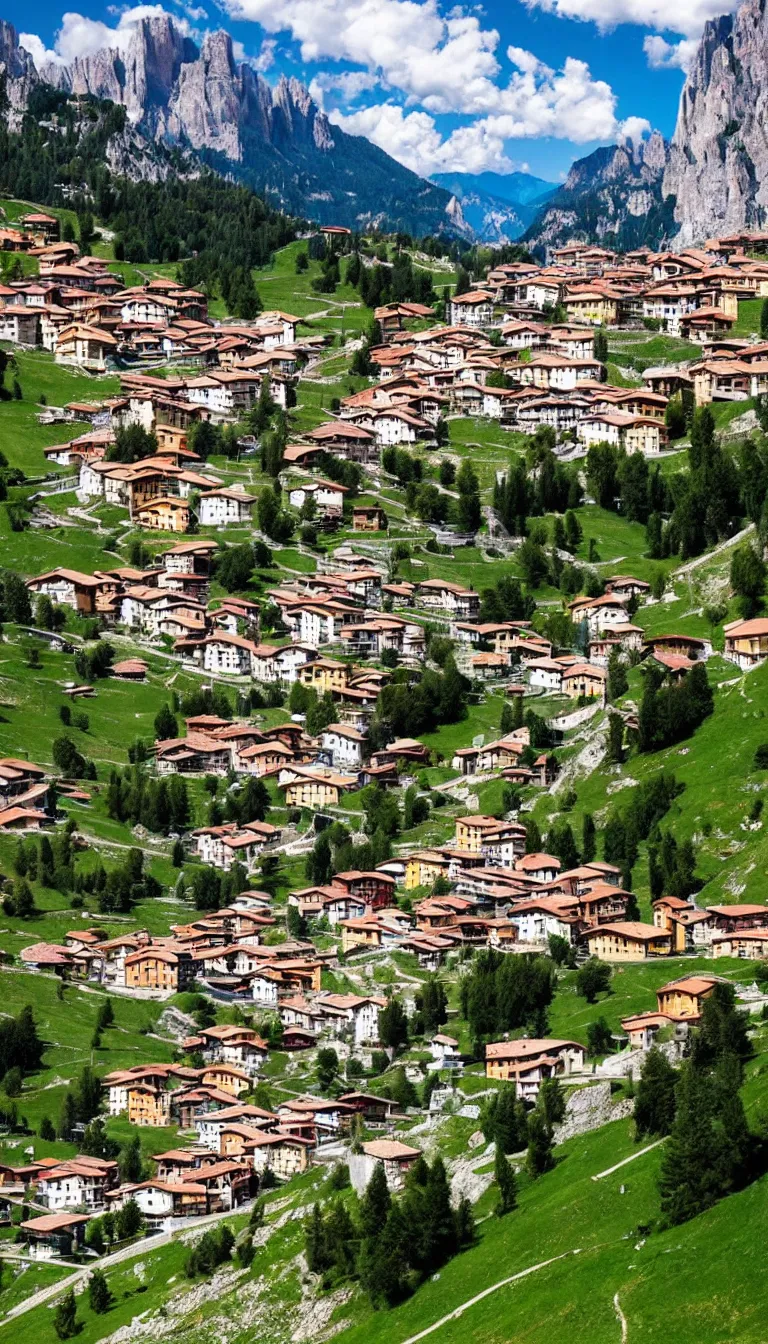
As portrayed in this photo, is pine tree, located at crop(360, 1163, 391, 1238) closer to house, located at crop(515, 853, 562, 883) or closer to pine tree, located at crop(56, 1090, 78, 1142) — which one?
pine tree, located at crop(56, 1090, 78, 1142)

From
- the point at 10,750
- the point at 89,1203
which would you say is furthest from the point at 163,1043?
the point at 10,750

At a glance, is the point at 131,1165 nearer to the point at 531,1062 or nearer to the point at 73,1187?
the point at 73,1187

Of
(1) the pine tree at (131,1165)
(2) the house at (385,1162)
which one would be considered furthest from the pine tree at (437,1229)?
(1) the pine tree at (131,1165)

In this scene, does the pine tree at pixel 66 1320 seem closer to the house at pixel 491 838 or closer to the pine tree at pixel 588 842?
the pine tree at pixel 588 842

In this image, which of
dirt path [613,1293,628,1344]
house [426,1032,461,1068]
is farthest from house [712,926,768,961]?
dirt path [613,1293,628,1344]

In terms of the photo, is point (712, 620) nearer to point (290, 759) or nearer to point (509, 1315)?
Answer: point (290, 759)

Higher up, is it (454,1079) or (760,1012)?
(760,1012)
